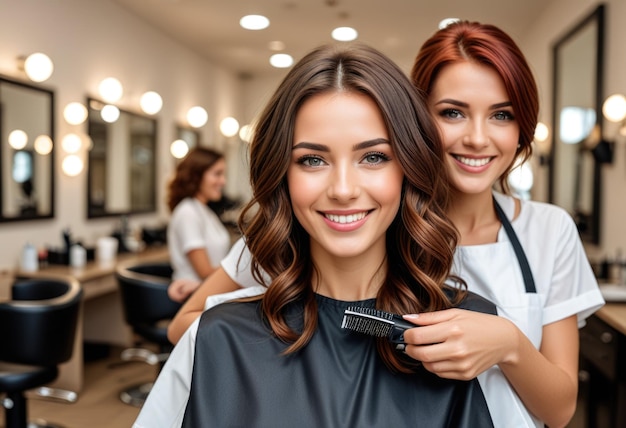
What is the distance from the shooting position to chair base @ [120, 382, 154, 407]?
3.93 meters

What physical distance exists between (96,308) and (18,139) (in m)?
1.50

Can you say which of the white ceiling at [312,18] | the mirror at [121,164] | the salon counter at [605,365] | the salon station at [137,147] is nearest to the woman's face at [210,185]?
the salon station at [137,147]

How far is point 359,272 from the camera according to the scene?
1.16 metres

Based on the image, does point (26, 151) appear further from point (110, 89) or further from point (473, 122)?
point (473, 122)

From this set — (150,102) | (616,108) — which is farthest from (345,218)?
(150,102)

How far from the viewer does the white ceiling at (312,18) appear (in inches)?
209

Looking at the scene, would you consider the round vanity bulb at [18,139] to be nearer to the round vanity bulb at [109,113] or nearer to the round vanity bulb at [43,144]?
the round vanity bulb at [43,144]

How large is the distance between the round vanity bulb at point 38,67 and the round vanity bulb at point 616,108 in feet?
11.4

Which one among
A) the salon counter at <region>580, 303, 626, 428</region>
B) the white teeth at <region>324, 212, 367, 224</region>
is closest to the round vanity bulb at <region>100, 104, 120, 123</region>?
the salon counter at <region>580, 303, 626, 428</region>

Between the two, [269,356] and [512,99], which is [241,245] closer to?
[269,356]

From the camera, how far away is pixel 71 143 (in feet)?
15.2

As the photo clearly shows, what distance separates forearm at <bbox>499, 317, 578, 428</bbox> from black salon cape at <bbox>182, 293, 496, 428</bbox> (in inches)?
3.2

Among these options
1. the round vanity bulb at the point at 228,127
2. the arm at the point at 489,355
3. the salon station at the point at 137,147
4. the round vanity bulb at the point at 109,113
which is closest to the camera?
the arm at the point at 489,355

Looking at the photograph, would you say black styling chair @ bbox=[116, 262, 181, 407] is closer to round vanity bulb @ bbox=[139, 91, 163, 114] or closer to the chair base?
the chair base
